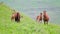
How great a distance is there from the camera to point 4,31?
383 inches

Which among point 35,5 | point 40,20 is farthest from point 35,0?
point 40,20

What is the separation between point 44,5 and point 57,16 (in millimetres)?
5867

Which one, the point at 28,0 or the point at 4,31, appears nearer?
the point at 4,31

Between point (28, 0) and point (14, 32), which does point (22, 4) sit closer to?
point (28, 0)

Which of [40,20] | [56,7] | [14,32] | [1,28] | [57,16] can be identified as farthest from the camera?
[56,7]

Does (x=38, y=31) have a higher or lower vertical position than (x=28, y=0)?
lower

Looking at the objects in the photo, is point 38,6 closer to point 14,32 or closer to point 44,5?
point 44,5

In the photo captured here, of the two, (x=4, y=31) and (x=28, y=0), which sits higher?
(x=28, y=0)

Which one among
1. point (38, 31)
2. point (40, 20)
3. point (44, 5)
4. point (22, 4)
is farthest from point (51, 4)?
point (38, 31)

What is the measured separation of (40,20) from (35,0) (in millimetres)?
15406

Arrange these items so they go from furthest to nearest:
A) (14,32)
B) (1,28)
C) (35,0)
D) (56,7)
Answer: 1. (35,0)
2. (56,7)
3. (1,28)
4. (14,32)

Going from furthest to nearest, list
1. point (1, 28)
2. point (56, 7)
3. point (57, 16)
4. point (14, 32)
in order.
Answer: point (56, 7), point (57, 16), point (1, 28), point (14, 32)

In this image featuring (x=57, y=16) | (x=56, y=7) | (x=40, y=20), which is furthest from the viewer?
(x=56, y=7)

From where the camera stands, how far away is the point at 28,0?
99.8 feet
